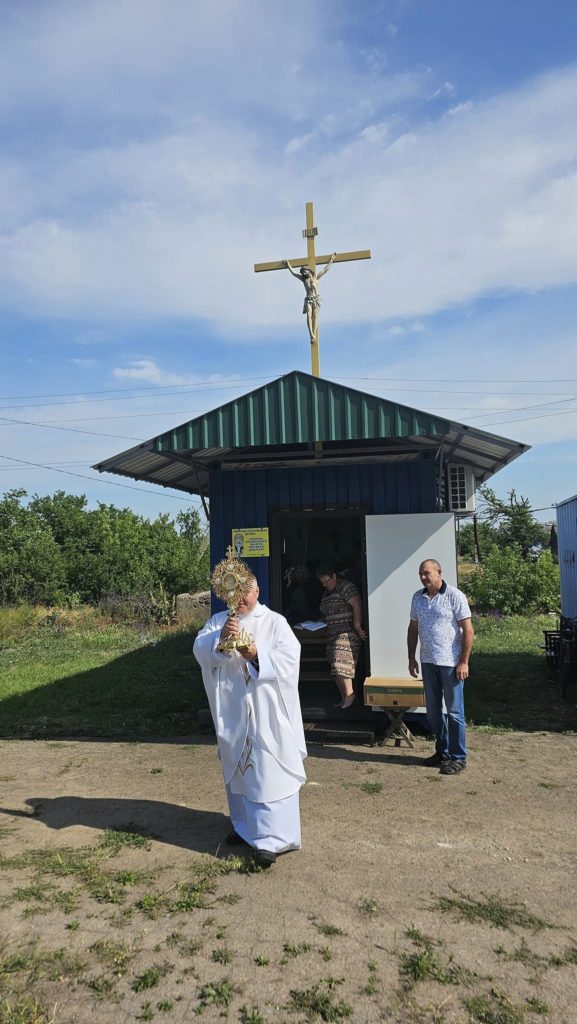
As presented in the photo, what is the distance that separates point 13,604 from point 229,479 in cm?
1604

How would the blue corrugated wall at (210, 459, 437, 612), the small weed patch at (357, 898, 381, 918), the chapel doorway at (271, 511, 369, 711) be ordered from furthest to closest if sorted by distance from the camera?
the chapel doorway at (271, 511, 369, 711) < the blue corrugated wall at (210, 459, 437, 612) < the small weed patch at (357, 898, 381, 918)

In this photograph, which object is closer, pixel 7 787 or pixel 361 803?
pixel 361 803

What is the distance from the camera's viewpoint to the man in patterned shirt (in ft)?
20.2

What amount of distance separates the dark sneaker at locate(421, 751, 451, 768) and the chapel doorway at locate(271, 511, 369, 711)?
185 centimetres

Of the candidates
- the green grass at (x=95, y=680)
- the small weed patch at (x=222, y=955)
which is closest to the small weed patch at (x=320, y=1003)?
the small weed patch at (x=222, y=955)

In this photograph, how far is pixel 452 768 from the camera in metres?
6.11

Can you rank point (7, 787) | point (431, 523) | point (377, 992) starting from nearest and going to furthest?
point (377, 992) < point (7, 787) < point (431, 523)

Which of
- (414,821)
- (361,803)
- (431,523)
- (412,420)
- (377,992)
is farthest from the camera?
(431,523)

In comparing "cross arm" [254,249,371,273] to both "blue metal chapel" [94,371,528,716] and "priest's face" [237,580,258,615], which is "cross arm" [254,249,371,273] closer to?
"blue metal chapel" [94,371,528,716]

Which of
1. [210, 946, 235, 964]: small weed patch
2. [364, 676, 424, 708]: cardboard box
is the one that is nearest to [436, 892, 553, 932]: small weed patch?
[210, 946, 235, 964]: small weed patch

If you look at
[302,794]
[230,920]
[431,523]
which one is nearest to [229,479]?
[431,523]

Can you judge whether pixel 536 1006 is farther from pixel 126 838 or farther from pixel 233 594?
pixel 126 838

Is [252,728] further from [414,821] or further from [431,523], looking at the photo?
[431,523]

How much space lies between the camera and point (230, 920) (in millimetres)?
3629
